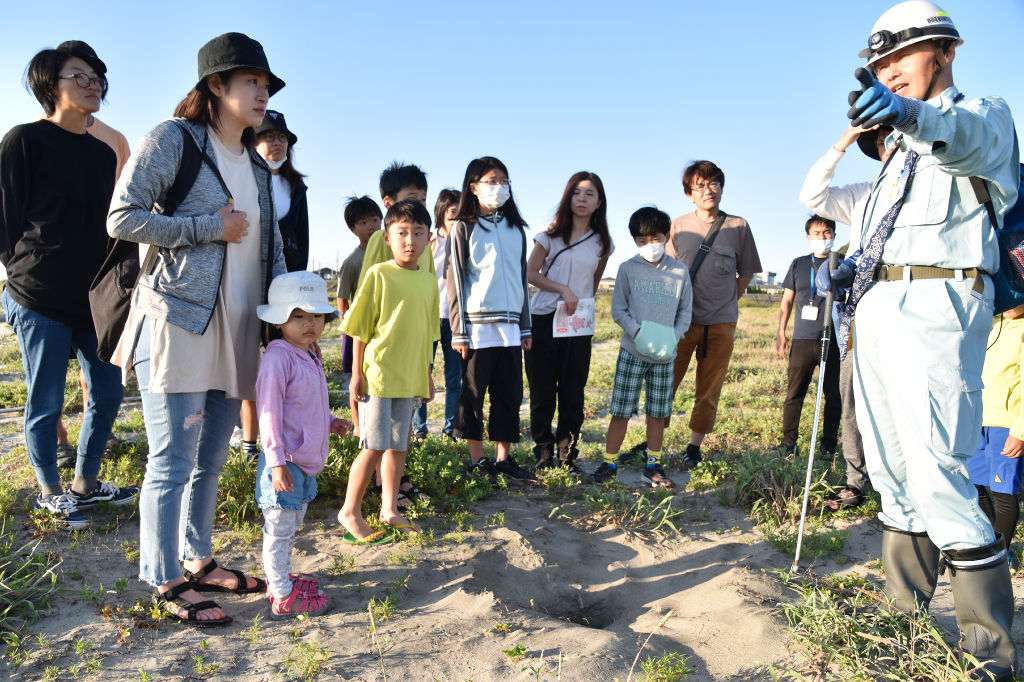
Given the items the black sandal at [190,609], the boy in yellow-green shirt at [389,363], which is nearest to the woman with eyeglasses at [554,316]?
the boy in yellow-green shirt at [389,363]

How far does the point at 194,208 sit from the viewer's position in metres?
2.84

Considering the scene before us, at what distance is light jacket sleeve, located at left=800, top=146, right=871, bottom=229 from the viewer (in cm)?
316

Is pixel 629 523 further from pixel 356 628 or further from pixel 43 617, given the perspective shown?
pixel 43 617

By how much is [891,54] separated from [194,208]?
9.33ft

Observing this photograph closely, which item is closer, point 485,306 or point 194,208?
point 194,208

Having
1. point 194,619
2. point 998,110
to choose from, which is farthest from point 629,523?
point 998,110

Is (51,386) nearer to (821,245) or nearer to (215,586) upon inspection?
(215,586)

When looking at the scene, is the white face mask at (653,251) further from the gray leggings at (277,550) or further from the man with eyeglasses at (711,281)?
the gray leggings at (277,550)

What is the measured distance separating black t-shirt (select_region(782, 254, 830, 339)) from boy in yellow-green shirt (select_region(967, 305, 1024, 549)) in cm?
202

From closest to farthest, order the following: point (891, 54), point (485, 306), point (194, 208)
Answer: point (891, 54)
point (194, 208)
point (485, 306)

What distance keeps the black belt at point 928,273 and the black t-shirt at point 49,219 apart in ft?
13.1

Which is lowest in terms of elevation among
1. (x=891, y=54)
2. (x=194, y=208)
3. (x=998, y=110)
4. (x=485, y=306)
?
(x=485, y=306)

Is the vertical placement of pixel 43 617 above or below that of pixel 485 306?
below

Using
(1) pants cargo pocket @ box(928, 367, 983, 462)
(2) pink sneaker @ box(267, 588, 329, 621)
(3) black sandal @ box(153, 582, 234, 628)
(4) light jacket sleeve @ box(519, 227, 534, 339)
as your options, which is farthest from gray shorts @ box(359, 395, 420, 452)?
(1) pants cargo pocket @ box(928, 367, 983, 462)
